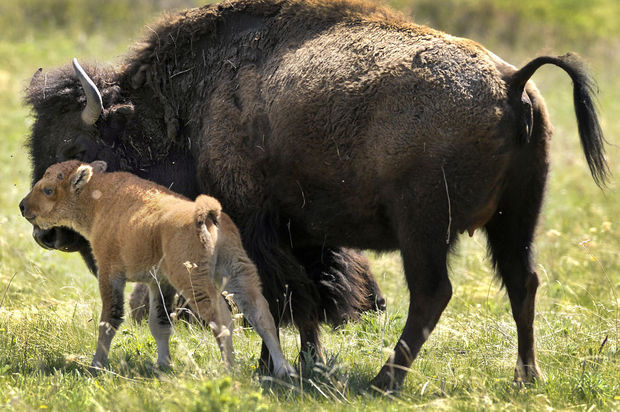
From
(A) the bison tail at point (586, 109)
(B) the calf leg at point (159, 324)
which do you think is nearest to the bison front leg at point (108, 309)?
(B) the calf leg at point (159, 324)

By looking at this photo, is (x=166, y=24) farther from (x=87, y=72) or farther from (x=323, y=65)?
(x=323, y=65)

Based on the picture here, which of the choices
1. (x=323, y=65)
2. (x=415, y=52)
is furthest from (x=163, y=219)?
(x=415, y=52)

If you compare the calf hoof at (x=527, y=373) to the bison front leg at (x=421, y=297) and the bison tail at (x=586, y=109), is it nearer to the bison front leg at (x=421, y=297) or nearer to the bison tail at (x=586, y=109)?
the bison front leg at (x=421, y=297)

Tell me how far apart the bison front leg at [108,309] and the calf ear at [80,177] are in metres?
0.64

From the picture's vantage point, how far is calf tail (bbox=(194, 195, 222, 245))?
4.59m

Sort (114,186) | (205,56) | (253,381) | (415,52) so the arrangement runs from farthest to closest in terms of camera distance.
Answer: (205,56)
(114,186)
(415,52)
(253,381)

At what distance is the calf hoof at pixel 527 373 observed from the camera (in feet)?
16.7

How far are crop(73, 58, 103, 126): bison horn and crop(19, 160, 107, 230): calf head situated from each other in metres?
0.49

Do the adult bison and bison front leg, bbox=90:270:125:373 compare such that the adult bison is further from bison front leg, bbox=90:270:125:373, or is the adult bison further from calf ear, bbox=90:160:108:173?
bison front leg, bbox=90:270:125:373

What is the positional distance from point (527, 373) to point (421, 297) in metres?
0.96

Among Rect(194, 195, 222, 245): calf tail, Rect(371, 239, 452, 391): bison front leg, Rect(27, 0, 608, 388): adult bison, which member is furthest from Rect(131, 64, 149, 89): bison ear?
Rect(371, 239, 452, 391): bison front leg

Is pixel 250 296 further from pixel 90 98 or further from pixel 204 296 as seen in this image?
pixel 90 98

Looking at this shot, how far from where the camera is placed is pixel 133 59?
20.3 feet

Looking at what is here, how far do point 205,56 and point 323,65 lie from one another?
3.55 feet
